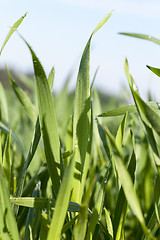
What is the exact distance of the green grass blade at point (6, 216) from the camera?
302 mm

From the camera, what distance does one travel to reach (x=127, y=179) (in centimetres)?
31

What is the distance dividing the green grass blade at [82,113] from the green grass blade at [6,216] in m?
0.11

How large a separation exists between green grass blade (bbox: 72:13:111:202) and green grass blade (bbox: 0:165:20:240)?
0.11 meters

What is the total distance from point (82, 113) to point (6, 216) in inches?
6.1

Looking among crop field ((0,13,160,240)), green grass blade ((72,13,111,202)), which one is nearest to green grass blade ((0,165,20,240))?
crop field ((0,13,160,240))

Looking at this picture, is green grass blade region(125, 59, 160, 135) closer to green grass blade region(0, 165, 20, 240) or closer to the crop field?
the crop field

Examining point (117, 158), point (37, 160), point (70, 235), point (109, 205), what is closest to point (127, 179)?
point (117, 158)

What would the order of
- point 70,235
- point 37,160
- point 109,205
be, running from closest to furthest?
1. point 70,235
2. point 109,205
3. point 37,160

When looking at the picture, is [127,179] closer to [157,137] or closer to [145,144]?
[157,137]

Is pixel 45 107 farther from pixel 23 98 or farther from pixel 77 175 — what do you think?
pixel 23 98

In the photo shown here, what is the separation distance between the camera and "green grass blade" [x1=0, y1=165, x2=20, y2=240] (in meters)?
0.30

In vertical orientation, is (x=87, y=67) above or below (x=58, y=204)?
above

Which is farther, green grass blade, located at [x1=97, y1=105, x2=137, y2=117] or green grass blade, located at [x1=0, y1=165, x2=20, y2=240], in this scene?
green grass blade, located at [x1=97, y1=105, x2=137, y2=117]

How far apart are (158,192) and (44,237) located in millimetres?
145
